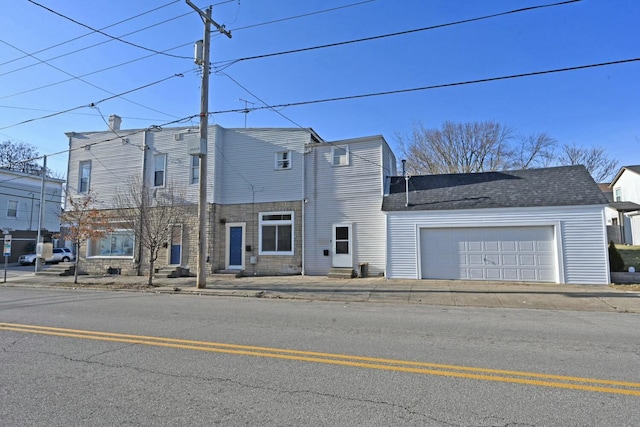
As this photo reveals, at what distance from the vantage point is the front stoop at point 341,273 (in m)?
16.2

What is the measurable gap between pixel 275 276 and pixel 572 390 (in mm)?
14456

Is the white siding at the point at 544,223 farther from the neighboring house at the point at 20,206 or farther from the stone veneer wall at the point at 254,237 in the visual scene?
the neighboring house at the point at 20,206

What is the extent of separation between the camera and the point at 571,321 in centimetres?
789

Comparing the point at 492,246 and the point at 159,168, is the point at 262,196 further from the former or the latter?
the point at 492,246

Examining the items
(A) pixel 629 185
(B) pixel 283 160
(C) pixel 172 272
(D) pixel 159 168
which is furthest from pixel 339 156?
(A) pixel 629 185

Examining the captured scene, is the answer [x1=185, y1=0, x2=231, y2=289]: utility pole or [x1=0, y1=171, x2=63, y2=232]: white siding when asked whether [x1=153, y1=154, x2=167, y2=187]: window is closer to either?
[x1=185, y1=0, x2=231, y2=289]: utility pole

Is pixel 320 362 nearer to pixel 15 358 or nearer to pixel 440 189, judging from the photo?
pixel 15 358

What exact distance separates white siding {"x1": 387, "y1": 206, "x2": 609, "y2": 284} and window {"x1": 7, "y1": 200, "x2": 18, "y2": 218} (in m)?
37.9

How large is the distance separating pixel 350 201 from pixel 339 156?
2.35 metres

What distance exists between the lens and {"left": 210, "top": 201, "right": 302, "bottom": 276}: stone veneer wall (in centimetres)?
1781

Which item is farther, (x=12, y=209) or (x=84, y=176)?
(x=12, y=209)

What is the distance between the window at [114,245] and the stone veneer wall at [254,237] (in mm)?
5519

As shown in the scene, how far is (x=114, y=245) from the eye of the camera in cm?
2089

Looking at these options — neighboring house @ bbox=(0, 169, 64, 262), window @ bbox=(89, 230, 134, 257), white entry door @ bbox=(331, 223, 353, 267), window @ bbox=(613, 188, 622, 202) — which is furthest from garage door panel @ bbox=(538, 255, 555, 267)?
neighboring house @ bbox=(0, 169, 64, 262)
